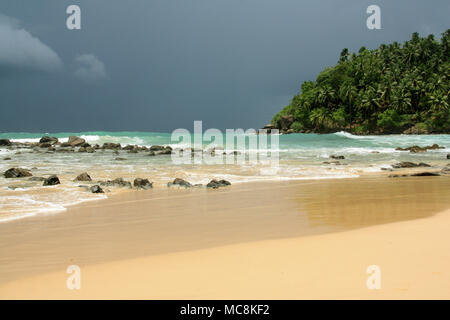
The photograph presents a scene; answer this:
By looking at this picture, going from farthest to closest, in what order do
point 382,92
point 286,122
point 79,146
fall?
1. point 286,122
2. point 382,92
3. point 79,146

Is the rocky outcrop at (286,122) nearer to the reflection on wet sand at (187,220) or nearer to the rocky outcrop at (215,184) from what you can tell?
the rocky outcrop at (215,184)

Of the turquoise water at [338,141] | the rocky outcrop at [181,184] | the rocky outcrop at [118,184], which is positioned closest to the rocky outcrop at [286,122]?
the turquoise water at [338,141]

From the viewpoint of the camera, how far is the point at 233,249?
363cm

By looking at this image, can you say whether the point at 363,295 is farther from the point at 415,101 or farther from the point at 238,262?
the point at 415,101

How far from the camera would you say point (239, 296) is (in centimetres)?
251

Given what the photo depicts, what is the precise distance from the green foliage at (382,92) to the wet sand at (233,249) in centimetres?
6588

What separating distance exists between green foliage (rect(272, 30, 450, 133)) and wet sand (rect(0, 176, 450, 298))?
6588cm

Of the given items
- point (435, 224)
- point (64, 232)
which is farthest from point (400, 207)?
point (64, 232)

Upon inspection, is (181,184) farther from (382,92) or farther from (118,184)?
(382,92)

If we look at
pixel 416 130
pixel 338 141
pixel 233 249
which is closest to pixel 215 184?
pixel 233 249

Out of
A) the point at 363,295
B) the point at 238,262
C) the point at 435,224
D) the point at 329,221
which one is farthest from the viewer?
the point at 329,221

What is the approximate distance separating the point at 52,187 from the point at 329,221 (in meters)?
6.55

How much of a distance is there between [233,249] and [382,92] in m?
72.0

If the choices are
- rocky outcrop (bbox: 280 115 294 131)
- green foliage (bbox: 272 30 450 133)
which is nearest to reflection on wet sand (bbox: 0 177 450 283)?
green foliage (bbox: 272 30 450 133)
